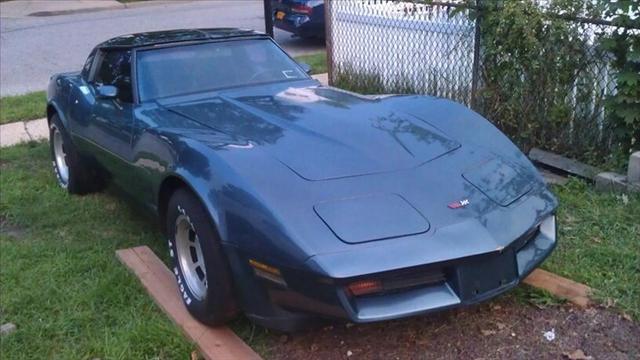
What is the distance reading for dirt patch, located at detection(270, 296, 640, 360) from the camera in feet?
9.68

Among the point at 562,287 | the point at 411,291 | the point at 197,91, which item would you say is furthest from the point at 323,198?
the point at 197,91

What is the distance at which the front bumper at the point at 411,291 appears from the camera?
2666 millimetres

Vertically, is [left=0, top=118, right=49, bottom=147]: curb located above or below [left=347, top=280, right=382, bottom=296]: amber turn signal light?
below

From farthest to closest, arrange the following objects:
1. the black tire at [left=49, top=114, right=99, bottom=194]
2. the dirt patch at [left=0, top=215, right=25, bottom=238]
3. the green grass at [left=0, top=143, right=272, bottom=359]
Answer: the black tire at [left=49, top=114, right=99, bottom=194] → the dirt patch at [left=0, top=215, right=25, bottom=238] → the green grass at [left=0, top=143, right=272, bottom=359]

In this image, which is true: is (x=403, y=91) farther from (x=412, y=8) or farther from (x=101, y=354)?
(x=101, y=354)

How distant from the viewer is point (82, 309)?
3.68 m

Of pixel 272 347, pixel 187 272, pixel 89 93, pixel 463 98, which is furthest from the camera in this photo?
pixel 463 98

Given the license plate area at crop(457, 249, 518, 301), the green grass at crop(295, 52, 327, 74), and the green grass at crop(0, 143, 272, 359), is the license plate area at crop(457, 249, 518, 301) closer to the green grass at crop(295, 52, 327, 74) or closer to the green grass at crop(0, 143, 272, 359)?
the green grass at crop(0, 143, 272, 359)

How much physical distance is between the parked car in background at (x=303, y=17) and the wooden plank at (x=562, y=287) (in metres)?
9.28

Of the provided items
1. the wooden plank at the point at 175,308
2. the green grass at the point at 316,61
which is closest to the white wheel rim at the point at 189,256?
the wooden plank at the point at 175,308

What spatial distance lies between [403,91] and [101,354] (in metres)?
4.66

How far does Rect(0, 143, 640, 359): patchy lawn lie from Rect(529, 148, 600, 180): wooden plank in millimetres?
206

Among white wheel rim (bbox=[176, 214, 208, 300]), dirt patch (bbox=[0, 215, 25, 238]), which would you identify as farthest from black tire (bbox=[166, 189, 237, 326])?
dirt patch (bbox=[0, 215, 25, 238])

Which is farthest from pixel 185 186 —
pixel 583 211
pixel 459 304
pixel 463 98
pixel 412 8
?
pixel 412 8
